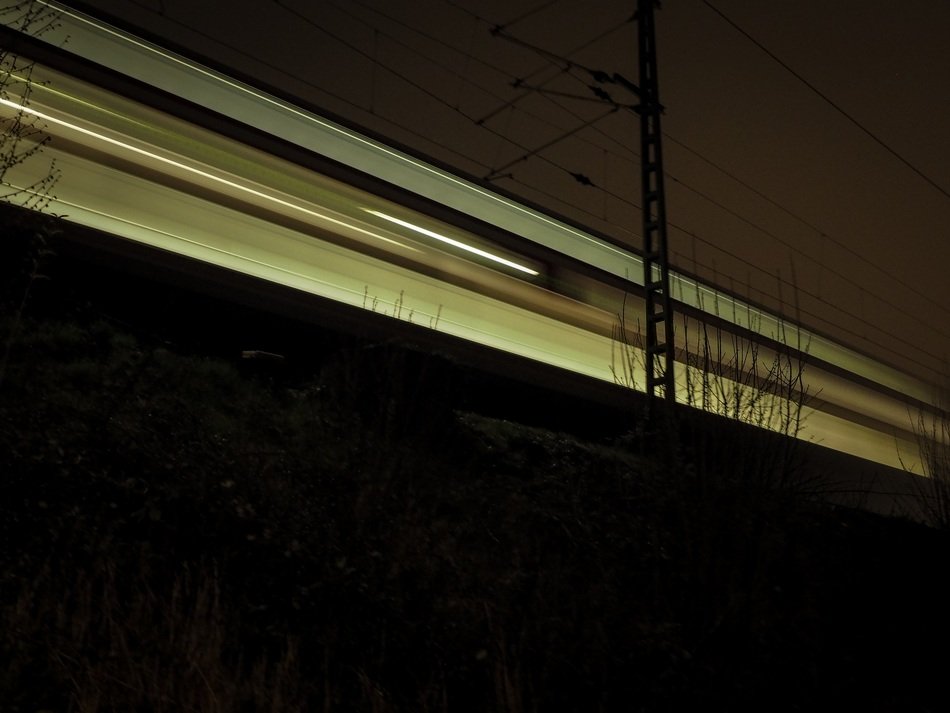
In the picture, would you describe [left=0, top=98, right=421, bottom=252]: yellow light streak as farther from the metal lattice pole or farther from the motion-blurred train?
the metal lattice pole

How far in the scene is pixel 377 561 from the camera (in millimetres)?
5977

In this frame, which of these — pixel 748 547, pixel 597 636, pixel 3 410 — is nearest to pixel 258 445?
pixel 3 410

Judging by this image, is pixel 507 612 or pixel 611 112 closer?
pixel 507 612

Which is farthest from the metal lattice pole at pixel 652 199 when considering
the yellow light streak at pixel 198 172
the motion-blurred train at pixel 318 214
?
the yellow light streak at pixel 198 172

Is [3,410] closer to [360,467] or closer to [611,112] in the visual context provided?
[360,467]

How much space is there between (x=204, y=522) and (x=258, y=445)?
1378mm

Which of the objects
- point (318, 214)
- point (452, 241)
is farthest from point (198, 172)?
point (452, 241)

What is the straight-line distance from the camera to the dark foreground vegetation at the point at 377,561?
482 cm

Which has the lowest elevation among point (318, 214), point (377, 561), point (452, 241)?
point (377, 561)

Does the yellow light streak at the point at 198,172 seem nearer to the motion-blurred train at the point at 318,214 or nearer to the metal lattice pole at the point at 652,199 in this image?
the motion-blurred train at the point at 318,214

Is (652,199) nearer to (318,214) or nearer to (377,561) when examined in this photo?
(318,214)

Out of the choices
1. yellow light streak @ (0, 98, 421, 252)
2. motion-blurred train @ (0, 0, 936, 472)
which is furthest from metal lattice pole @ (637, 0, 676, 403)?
yellow light streak @ (0, 98, 421, 252)

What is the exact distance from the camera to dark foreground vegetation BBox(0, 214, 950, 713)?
15.8 feet

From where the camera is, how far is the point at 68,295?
8430mm
